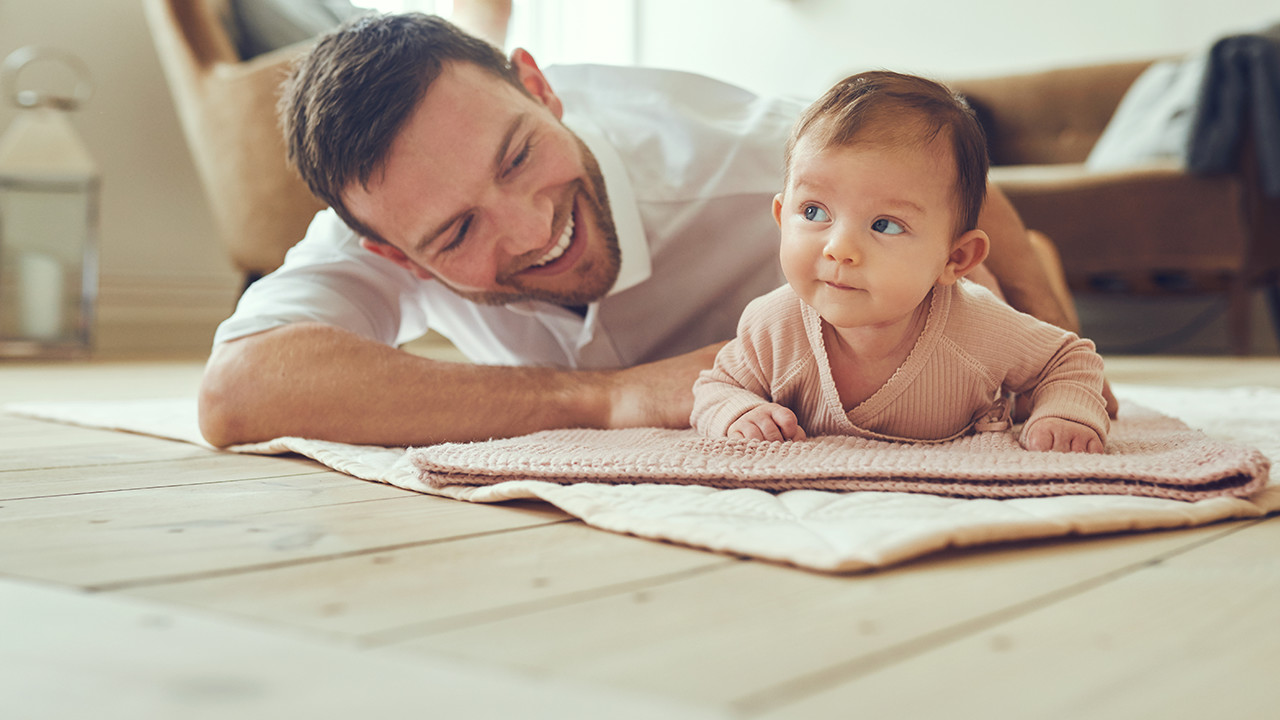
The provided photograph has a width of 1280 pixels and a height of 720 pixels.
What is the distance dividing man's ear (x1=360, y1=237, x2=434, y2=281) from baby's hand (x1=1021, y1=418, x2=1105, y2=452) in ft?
2.38

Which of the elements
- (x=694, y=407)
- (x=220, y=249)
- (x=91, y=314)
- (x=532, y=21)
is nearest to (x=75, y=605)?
(x=694, y=407)

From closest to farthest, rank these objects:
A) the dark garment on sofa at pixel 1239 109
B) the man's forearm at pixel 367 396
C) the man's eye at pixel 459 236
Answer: the man's forearm at pixel 367 396, the man's eye at pixel 459 236, the dark garment on sofa at pixel 1239 109

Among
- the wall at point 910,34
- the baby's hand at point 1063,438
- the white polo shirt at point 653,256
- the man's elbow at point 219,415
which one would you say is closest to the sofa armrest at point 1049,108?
the wall at point 910,34

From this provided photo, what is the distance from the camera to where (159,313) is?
295 centimetres

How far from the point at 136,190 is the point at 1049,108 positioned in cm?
275

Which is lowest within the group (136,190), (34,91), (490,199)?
(136,190)

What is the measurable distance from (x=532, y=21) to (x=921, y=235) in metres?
3.58

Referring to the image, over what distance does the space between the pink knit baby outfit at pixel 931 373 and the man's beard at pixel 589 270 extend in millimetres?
313

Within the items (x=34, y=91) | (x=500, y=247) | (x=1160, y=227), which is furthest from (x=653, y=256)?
(x=34, y=91)

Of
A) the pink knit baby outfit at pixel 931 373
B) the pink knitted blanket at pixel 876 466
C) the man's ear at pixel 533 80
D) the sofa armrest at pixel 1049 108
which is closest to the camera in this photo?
the pink knitted blanket at pixel 876 466

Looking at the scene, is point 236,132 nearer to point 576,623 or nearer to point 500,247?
point 500,247

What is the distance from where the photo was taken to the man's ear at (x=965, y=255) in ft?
2.96

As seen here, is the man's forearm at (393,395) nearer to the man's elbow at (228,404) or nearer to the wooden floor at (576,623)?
the man's elbow at (228,404)

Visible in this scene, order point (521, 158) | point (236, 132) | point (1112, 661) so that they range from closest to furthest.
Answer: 1. point (1112, 661)
2. point (521, 158)
3. point (236, 132)
